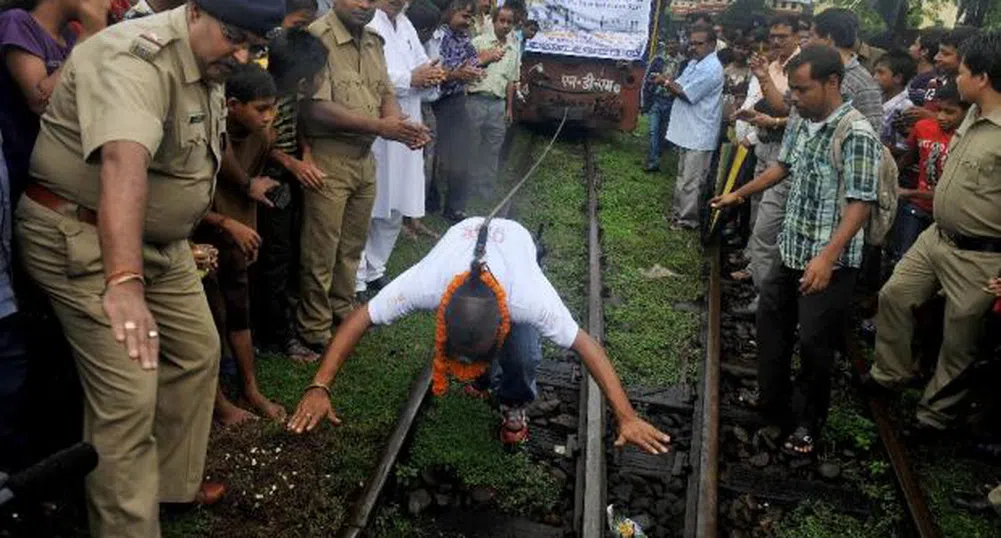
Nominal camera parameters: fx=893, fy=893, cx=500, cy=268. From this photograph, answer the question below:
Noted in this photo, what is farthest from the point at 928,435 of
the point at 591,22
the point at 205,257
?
the point at 591,22

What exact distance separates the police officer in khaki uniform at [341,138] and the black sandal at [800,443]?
2.64 m

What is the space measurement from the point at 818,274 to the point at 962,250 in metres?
1.17

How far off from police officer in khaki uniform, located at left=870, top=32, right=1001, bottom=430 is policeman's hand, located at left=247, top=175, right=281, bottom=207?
12.0 ft

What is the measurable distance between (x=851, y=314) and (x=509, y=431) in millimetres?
3463

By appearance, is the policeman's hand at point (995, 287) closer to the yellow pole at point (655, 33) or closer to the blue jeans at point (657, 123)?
the blue jeans at point (657, 123)

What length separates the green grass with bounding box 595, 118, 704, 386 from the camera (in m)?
5.76

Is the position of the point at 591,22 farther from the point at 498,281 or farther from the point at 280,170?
the point at 498,281

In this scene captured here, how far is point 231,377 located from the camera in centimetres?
488

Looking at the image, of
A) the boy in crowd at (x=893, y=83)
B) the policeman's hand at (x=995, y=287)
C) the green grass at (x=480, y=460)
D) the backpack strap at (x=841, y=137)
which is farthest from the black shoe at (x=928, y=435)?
the boy in crowd at (x=893, y=83)

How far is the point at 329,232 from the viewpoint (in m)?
5.25

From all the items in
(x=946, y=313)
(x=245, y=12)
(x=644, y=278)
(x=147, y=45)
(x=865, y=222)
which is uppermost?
(x=245, y=12)

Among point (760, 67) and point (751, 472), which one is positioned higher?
point (760, 67)

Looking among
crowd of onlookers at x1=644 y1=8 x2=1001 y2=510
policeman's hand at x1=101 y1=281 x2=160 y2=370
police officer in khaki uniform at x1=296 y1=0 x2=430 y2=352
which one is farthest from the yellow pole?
policeman's hand at x1=101 y1=281 x2=160 y2=370

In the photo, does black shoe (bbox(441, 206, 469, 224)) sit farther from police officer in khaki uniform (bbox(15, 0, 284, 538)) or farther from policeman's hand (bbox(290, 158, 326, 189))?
police officer in khaki uniform (bbox(15, 0, 284, 538))
